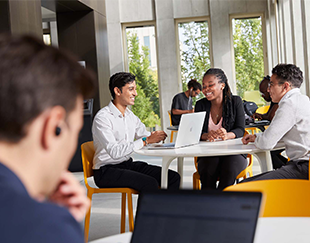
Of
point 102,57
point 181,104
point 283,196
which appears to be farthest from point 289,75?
point 102,57

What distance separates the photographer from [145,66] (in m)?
9.86

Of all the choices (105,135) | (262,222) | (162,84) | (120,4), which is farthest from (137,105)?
→ (262,222)

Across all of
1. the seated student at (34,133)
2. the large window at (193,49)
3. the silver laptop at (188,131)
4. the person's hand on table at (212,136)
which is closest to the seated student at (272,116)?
the person's hand on table at (212,136)

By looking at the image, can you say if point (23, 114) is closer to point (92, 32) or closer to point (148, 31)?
point (92, 32)

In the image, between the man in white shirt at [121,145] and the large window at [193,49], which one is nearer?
the man in white shirt at [121,145]

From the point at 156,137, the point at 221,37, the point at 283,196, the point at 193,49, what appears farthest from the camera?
the point at 193,49

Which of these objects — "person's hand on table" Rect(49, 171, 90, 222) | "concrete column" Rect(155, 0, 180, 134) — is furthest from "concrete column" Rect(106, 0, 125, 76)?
"person's hand on table" Rect(49, 171, 90, 222)

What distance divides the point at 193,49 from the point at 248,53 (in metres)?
1.46

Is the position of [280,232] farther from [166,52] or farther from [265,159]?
[166,52]

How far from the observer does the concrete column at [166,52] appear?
9.54 meters

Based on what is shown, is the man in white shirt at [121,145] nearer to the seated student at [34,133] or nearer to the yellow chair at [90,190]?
the yellow chair at [90,190]

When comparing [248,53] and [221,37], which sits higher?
[221,37]

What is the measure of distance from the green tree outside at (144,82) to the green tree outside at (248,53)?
228cm

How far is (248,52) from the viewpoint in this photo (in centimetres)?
948
